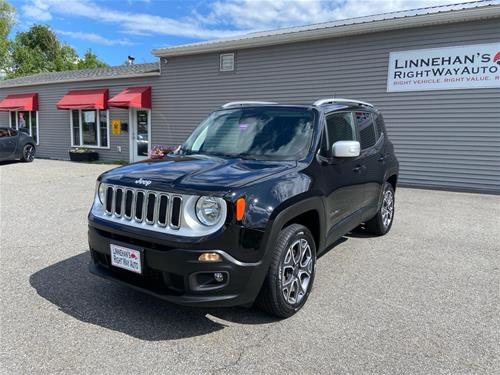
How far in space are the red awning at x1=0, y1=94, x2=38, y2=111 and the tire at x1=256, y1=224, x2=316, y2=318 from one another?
1961cm

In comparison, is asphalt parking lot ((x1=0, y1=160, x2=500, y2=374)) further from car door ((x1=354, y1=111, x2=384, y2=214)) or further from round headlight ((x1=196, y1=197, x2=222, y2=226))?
round headlight ((x1=196, y1=197, x2=222, y2=226))

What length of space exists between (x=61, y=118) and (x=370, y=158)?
17389mm

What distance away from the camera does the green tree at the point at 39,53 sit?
1566 inches

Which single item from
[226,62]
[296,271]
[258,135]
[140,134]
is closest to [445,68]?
[226,62]

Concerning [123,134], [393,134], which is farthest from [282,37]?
[123,134]

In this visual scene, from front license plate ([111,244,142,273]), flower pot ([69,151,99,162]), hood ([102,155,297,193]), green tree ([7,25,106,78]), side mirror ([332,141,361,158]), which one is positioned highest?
green tree ([7,25,106,78])

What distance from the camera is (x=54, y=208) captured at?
24.3ft

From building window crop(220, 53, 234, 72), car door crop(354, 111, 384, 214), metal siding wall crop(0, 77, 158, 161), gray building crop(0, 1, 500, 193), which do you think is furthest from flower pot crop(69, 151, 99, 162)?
car door crop(354, 111, 384, 214)

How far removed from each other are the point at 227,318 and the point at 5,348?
1.65 metres

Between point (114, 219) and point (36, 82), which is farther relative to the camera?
point (36, 82)

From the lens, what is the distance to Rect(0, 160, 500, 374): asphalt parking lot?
2.64 meters

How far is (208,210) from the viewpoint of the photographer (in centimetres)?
279

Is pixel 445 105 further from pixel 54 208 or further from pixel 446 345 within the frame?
pixel 54 208

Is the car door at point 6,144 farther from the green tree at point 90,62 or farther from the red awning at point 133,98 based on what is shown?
the green tree at point 90,62
